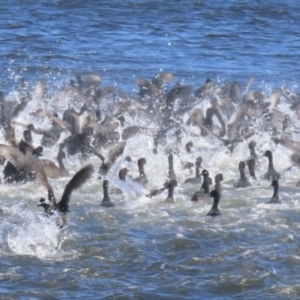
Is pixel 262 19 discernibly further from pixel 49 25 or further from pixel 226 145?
pixel 226 145

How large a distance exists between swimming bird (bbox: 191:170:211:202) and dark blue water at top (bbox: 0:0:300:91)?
7882 millimetres

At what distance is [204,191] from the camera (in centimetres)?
1469

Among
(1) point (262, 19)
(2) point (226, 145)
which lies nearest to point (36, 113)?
(2) point (226, 145)

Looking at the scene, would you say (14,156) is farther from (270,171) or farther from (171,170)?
(270,171)

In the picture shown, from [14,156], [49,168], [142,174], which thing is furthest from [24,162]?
[142,174]

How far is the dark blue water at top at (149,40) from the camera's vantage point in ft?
82.0

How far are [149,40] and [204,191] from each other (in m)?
14.6

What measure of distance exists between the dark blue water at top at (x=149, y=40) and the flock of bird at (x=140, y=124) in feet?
9.05

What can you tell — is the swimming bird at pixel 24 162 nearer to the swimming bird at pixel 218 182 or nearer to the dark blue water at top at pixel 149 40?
the swimming bird at pixel 218 182

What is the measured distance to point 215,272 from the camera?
1178cm

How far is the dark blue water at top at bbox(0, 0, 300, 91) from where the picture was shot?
25.0m

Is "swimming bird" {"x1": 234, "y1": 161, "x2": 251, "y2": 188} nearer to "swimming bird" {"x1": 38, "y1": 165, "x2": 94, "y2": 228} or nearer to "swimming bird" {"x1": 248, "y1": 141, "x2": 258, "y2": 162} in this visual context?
"swimming bird" {"x1": 248, "y1": 141, "x2": 258, "y2": 162}

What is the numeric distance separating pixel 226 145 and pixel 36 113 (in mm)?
3546

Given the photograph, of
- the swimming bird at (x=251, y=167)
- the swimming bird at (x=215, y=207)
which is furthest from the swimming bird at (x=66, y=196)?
the swimming bird at (x=251, y=167)
